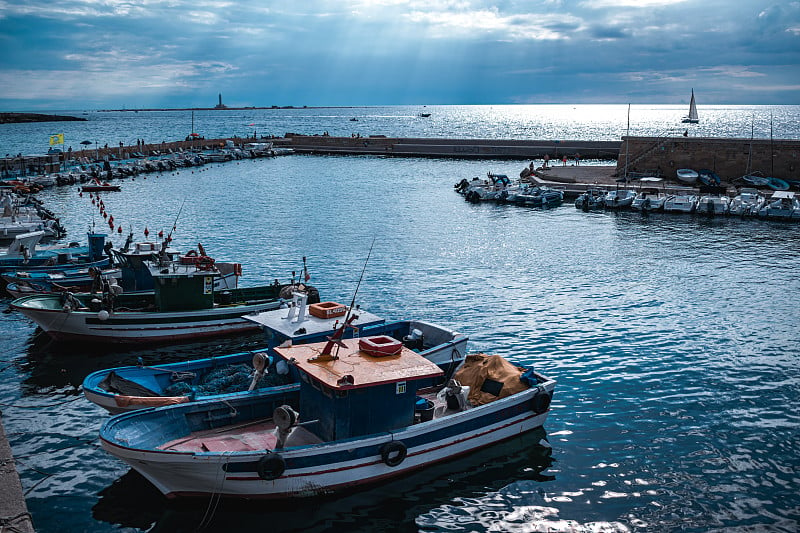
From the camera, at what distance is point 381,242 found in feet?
145

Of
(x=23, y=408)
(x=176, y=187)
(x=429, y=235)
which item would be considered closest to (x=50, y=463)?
(x=23, y=408)

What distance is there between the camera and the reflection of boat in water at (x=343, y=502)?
1349cm

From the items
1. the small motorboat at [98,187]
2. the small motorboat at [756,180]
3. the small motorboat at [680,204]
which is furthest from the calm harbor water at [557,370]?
the small motorboat at [98,187]

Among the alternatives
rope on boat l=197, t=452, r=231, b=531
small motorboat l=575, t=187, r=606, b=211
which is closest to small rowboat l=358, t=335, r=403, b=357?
rope on boat l=197, t=452, r=231, b=531

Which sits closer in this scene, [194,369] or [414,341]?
[194,369]

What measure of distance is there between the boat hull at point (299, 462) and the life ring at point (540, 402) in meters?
1.92

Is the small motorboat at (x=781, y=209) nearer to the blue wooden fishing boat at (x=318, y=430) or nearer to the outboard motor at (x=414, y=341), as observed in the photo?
the outboard motor at (x=414, y=341)

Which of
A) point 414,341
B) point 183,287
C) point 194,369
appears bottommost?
point 194,369

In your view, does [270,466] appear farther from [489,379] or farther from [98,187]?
[98,187]

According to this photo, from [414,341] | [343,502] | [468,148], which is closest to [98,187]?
[414,341]

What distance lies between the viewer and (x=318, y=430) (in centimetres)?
1483

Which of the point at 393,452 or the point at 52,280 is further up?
the point at 52,280

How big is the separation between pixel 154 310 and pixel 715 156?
2441 inches

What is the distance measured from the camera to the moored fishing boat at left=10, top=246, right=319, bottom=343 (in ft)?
77.7
